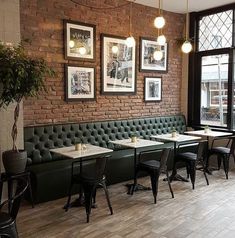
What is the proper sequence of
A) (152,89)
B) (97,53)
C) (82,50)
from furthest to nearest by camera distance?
(152,89) → (97,53) → (82,50)

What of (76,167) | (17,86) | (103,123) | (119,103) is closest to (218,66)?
(119,103)

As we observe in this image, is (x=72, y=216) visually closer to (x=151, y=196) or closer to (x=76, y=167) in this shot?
(x=76, y=167)

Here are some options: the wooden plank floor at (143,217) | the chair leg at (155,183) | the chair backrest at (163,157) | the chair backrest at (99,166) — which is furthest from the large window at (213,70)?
the chair backrest at (99,166)

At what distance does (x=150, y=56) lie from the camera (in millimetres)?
6555

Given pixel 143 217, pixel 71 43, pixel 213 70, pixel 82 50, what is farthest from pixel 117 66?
pixel 143 217

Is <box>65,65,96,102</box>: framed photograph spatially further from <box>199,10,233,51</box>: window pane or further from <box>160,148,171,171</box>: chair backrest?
<box>199,10,233,51</box>: window pane

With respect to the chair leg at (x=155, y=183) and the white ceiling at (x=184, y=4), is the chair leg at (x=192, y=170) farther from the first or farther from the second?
the white ceiling at (x=184, y=4)

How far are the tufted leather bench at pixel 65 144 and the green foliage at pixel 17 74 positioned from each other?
0.99m

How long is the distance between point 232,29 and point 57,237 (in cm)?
527

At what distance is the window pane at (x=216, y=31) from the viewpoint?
21.0ft

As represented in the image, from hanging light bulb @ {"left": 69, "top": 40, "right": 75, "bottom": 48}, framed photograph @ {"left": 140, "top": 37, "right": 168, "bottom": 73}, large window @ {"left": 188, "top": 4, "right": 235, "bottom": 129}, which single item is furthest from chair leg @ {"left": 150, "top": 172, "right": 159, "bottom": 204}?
large window @ {"left": 188, "top": 4, "right": 235, "bottom": 129}

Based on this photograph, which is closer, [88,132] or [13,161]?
[13,161]

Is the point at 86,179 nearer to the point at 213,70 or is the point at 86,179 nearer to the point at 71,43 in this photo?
the point at 71,43

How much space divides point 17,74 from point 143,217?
2.29 metres
